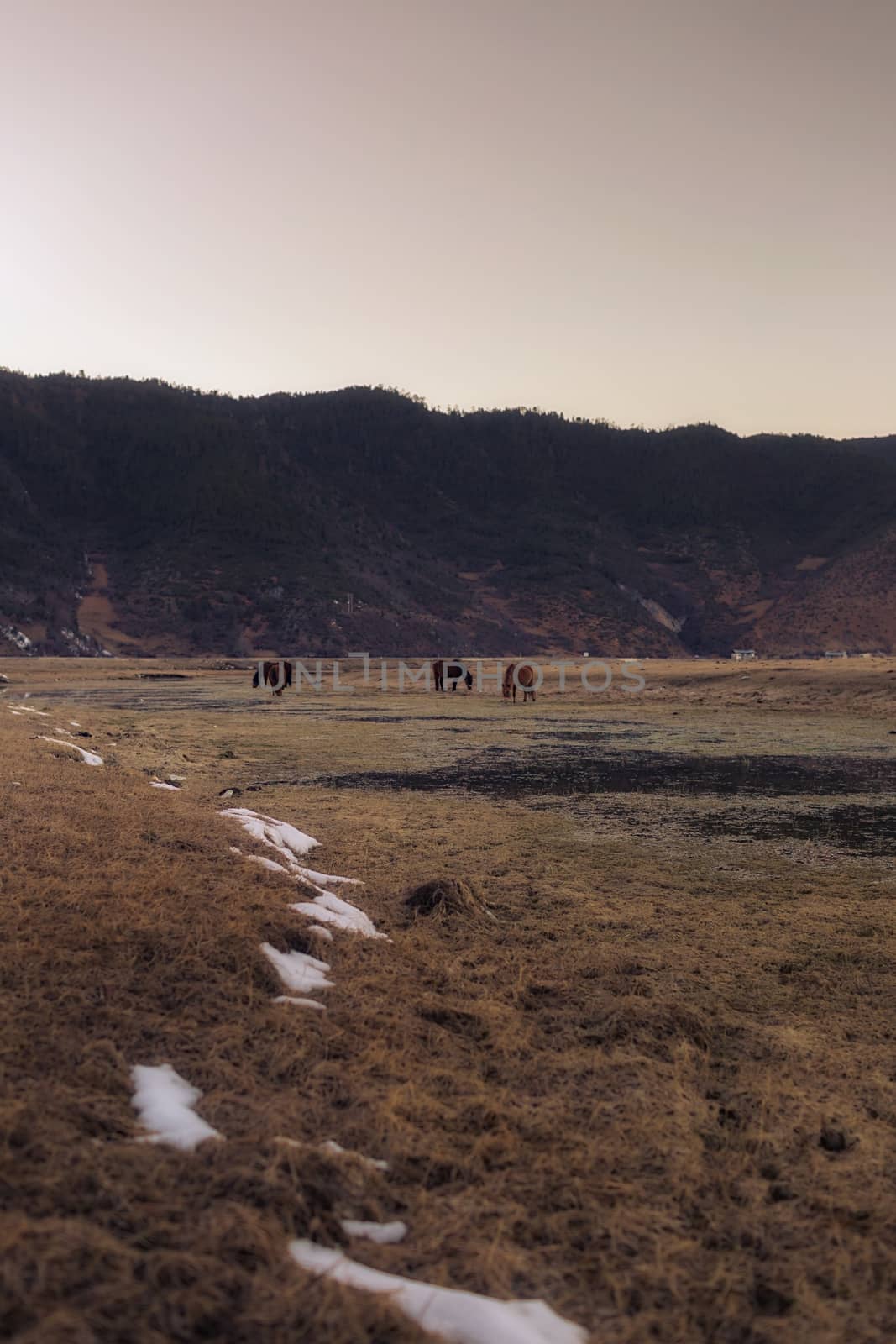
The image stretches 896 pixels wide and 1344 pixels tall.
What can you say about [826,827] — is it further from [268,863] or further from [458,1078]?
[458,1078]

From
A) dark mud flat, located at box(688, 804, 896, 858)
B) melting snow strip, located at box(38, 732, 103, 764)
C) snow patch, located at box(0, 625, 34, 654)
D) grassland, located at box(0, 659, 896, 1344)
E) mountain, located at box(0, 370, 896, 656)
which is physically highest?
mountain, located at box(0, 370, 896, 656)

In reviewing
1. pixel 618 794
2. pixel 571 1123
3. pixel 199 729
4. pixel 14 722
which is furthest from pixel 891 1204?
pixel 199 729

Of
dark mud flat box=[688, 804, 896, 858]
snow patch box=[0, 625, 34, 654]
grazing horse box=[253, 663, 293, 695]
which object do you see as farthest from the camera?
snow patch box=[0, 625, 34, 654]

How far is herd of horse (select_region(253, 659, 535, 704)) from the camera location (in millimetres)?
37250

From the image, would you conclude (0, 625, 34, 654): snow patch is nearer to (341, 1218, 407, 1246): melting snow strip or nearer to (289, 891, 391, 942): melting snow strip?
(289, 891, 391, 942): melting snow strip

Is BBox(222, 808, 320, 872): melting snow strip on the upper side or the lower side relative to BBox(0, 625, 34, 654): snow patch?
lower

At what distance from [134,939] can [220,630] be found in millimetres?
93931

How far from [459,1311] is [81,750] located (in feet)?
40.9

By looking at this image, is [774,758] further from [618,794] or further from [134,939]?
[134,939]

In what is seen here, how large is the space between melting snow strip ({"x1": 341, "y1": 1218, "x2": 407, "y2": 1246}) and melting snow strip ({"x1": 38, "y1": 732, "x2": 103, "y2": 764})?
10.4 meters

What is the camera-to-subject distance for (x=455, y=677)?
44562 millimetres

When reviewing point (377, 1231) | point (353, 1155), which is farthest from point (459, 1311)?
point (353, 1155)

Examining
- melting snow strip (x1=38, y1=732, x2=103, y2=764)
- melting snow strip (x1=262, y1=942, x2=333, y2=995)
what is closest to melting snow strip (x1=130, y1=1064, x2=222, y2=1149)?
melting snow strip (x1=262, y1=942, x2=333, y2=995)

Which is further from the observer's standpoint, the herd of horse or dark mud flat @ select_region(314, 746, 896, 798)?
the herd of horse
